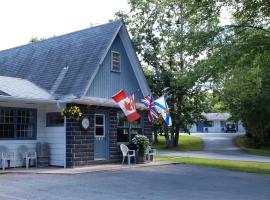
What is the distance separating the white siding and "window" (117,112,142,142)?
349 cm

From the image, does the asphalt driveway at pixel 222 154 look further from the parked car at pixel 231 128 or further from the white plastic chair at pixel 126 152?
the parked car at pixel 231 128

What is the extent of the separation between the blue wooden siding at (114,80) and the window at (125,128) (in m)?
1.32

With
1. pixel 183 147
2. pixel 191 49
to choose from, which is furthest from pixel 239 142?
pixel 191 49

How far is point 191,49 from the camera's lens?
1998 centimetres

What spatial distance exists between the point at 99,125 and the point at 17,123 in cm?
373

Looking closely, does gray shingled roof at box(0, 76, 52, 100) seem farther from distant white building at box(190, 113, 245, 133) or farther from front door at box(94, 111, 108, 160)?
distant white building at box(190, 113, 245, 133)

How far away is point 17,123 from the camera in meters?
17.9

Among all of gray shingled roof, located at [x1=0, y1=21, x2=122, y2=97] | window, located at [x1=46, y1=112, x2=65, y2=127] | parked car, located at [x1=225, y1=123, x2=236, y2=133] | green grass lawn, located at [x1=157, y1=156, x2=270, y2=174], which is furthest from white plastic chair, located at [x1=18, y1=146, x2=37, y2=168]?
parked car, located at [x1=225, y1=123, x2=236, y2=133]

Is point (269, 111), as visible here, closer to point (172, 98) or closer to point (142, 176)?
point (172, 98)

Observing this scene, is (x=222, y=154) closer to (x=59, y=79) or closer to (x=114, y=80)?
(x=114, y=80)

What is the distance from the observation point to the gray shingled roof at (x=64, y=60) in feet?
61.8

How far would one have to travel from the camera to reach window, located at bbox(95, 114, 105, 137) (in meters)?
19.5

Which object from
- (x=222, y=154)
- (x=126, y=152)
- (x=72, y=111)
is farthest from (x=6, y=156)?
(x=222, y=154)

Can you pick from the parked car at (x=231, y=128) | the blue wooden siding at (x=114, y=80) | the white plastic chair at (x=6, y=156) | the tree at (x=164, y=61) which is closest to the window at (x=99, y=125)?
the blue wooden siding at (x=114, y=80)
